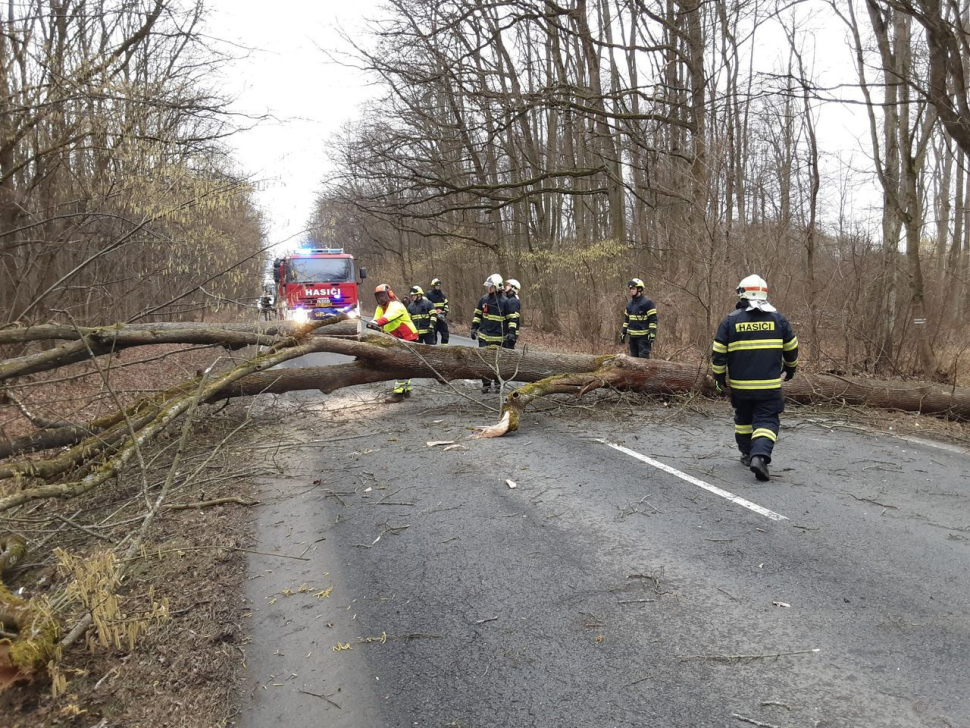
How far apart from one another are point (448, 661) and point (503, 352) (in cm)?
618

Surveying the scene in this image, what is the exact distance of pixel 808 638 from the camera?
2.90 meters

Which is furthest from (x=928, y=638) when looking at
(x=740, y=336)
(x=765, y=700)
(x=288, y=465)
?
(x=288, y=465)

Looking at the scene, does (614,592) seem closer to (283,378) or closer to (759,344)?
(759,344)

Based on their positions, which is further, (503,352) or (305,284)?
(305,284)

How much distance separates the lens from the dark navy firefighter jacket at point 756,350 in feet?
18.2

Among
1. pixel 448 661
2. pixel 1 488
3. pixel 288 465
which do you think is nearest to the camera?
pixel 448 661

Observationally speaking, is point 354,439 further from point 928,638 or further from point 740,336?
point 928,638

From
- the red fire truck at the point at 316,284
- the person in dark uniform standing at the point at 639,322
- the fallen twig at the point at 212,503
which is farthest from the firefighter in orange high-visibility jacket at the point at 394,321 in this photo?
the red fire truck at the point at 316,284

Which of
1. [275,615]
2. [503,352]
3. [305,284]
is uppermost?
[305,284]

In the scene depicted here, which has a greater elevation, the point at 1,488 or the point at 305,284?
the point at 305,284

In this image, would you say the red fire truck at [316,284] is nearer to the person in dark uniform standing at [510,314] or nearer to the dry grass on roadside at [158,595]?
the person in dark uniform standing at [510,314]

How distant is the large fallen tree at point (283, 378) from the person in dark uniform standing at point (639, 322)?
2.56 metres

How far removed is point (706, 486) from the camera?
516cm

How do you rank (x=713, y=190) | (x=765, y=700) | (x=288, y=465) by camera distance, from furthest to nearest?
(x=713, y=190)
(x=288, y=465)
(x=765, y=700)
